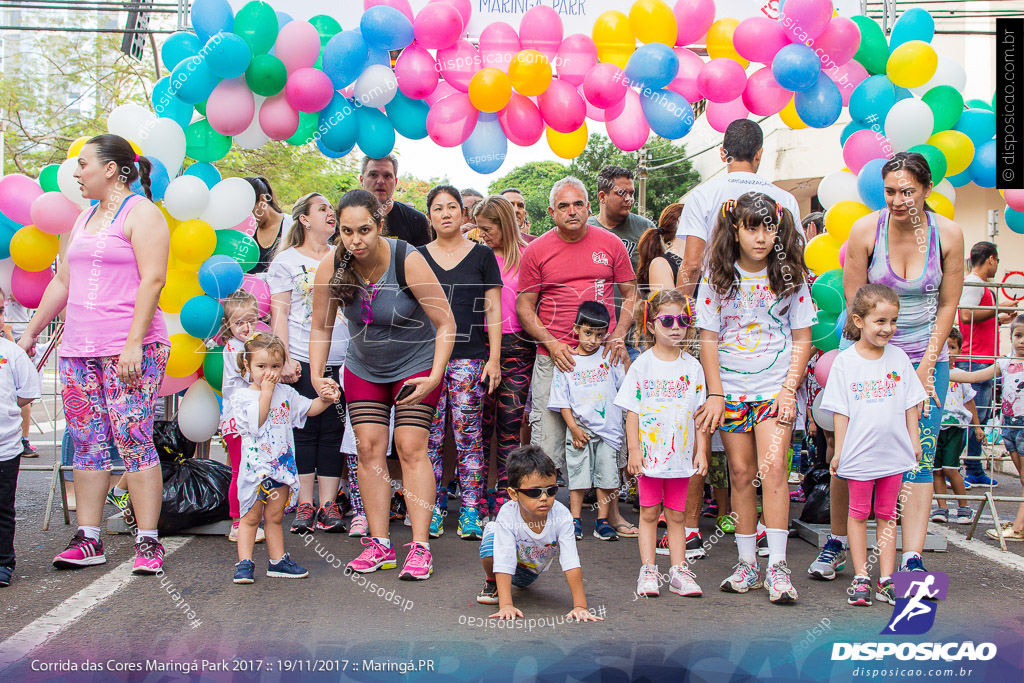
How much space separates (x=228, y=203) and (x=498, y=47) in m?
2.03

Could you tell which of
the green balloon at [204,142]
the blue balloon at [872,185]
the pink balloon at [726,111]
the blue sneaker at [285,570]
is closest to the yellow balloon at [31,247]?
the green balloon at [204,142]

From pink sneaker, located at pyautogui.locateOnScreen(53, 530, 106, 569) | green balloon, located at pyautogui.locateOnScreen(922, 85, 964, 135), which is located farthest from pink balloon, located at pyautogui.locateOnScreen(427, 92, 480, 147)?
pink sneaker, located at pyautogui.locateOnScreen(53, 530, 106, 569)

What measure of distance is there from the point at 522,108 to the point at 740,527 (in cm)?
313

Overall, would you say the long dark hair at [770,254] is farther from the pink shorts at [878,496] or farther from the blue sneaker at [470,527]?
the blue sneaker at [470,527]

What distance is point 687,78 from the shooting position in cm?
595

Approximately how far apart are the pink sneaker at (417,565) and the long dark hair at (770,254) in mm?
2001

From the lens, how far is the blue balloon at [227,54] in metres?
5.20

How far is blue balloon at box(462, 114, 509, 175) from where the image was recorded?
19.5 feet

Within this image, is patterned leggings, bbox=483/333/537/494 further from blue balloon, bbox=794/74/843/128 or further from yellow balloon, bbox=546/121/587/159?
blue balloon, bbox=794/74/843/128

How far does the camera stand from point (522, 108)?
5.88 meters

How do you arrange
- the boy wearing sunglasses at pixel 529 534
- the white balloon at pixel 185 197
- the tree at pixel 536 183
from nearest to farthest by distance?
the boy wearing sunglasses at pixel 529 534
the white balloon at pixel 185 197
the tree at pixel 536 183

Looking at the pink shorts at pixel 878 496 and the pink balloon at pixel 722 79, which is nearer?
the pink shorts at pixel 878 496

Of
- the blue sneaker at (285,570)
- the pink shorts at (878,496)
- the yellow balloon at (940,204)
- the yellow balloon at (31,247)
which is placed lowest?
the blue sneaker at (285,570)

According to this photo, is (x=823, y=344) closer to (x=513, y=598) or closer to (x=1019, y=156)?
(x=1019, y=156)
